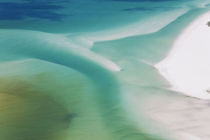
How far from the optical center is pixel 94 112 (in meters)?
7.24

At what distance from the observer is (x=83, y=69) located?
9.27 metres

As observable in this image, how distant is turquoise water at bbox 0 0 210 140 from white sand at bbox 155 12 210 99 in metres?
0.32

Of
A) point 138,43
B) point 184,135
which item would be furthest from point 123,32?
point 184,135

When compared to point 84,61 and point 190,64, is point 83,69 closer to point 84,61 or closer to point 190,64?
point 84,61

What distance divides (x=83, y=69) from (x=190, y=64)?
9.95 ft

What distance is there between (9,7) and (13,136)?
11.3 metres

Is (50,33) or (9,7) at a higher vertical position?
(9,7)

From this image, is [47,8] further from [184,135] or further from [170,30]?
[184,135]

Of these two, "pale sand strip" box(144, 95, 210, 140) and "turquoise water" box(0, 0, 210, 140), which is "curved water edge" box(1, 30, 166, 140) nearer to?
"turquoise water" box(0, 0, 210, 140)

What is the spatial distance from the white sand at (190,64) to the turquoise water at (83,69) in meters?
0.32

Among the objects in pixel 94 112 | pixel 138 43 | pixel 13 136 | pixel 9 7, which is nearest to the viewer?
pixel 13 136

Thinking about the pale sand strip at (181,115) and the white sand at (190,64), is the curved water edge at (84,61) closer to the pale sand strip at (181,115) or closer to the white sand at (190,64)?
the pale sand strip at (181,115)

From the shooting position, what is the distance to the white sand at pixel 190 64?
8108 millimetres

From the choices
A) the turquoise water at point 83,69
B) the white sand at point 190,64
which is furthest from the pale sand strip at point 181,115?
the white sand at point 190,64
